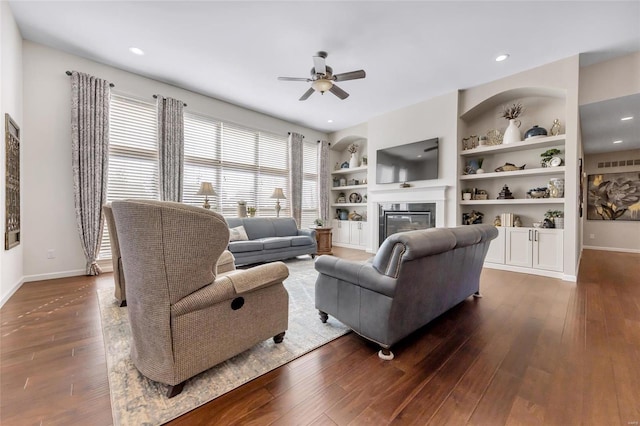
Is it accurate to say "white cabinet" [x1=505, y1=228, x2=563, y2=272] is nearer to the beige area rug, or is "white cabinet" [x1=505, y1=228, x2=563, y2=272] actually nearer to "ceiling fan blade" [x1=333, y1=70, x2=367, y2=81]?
"ceiling fan blade" [x1=333, y1=70, x2=367, y2=81]

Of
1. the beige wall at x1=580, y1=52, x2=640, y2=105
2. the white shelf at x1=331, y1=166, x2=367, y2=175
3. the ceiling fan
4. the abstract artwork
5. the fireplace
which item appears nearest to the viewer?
the ceiling fan

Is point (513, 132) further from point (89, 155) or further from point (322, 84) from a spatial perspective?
point (89, 155)

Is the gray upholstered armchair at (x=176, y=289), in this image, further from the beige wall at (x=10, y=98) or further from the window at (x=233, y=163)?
the window at (x=233, y=163)

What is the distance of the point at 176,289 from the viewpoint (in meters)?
1.32

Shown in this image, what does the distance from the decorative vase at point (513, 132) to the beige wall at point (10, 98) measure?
22.4 feet

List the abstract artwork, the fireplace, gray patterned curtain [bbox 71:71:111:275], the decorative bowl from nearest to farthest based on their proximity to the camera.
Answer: gray patterned curtain [bbox 71:71:111:275]
the decorative bowl
the fireplace
the abstract artwork

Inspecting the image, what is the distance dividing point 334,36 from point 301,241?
11.3ft

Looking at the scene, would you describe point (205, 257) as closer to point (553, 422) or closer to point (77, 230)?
point (553, 422)

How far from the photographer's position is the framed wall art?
2816 millimetres

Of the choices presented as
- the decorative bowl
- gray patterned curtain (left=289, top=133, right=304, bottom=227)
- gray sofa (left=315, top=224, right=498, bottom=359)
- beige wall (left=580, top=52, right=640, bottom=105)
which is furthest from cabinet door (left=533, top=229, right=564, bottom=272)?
gray patterned curtain (left=289, top=133, right=304, bottom=227)

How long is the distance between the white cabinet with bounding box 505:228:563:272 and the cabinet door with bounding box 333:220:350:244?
3713 millimetres

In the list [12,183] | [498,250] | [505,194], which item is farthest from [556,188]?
[12,183]

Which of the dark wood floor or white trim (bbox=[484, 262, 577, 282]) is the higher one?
white trim (bbox=[484, 262, 577, 282])

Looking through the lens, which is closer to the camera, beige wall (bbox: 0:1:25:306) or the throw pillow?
beige wall (bbox: 0:1:25:306)
